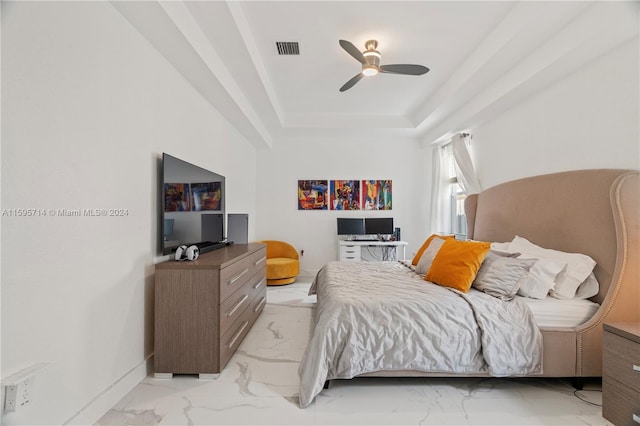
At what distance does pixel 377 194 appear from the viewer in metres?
5.61

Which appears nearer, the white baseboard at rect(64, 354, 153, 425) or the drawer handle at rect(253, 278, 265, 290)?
the white baseboard at rect(64, 354, 153, 425)

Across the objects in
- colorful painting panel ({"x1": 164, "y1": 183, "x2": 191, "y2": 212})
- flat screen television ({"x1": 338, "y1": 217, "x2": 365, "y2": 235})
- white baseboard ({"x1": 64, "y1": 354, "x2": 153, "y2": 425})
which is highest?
colorful painting panel ({"x1": 164, "y1": 183, "x2": 191, "y2": 212})

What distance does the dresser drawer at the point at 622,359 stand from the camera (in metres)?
1.55

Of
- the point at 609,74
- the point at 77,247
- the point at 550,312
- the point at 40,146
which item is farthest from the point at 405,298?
the point at 609,74

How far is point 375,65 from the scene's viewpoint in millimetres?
2828

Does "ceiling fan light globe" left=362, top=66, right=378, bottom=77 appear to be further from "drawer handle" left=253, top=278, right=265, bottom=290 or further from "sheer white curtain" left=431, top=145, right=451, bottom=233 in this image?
"sheer white curtain" left=431, top=145, right=451, bottom=233

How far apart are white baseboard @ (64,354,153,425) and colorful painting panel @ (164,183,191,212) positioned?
44.5 inches

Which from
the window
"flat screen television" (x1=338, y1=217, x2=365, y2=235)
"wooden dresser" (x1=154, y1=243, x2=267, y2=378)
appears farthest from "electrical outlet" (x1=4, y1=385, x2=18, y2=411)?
the window

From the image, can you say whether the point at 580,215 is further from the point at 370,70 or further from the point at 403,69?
the point at 370,70

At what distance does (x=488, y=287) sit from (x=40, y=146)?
9.25 ft

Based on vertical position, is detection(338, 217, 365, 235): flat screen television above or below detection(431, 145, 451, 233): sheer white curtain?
below

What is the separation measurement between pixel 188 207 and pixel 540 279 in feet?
9.39

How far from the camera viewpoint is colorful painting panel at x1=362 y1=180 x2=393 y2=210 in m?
5.60

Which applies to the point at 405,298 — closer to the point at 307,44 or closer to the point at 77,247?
the point at 77,247
